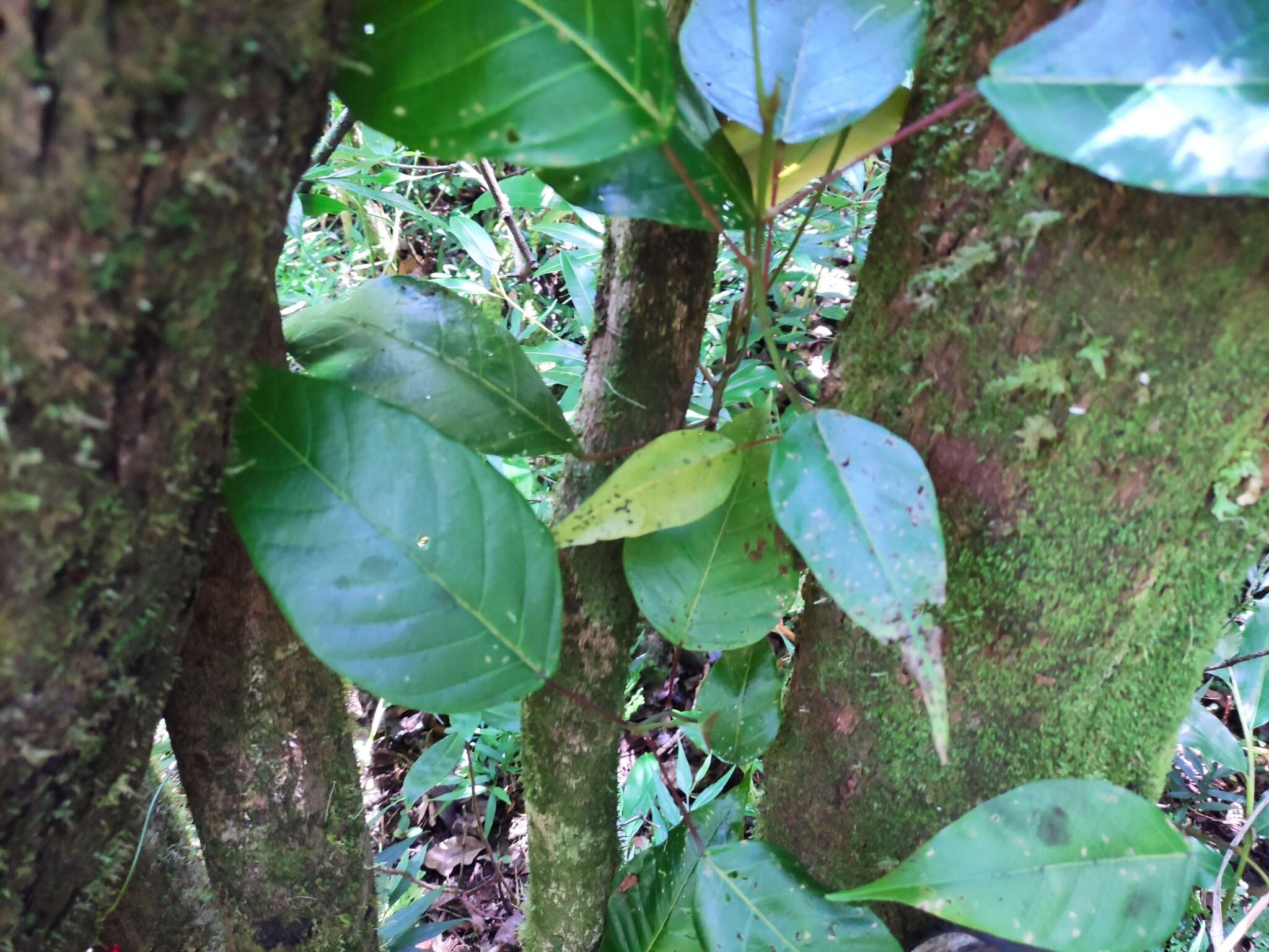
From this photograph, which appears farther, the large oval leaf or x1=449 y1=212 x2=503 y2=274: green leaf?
x1=449 y1=212 x2=503 y2=274: green leaf

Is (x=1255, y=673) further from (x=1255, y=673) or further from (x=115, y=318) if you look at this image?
(x=115, y=318)

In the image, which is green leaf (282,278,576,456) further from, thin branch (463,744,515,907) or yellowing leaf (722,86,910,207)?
thin branch (463,744,515,907)

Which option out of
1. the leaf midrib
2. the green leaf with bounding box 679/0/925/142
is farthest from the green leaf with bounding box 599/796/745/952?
the green leaf with bounding box 679/0/925/142

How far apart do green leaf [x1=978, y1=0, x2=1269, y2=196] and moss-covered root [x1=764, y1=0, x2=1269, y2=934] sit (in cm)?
6

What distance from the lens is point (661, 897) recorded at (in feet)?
2.83

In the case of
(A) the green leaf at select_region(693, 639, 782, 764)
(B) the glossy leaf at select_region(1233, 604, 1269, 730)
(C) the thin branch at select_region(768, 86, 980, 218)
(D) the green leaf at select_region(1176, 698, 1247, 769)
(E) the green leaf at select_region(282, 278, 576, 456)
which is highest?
(C) the thin branch at select_region(768, 86, 980, 218)

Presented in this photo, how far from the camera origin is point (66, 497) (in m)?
0.35

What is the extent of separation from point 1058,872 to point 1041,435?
315 mm

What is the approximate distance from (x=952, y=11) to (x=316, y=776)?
0.84 m

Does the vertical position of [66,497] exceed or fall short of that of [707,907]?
it exceeds it

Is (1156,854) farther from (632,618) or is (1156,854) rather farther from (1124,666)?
(632,618)

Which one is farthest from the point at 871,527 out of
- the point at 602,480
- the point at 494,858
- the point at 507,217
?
the point at 494,858

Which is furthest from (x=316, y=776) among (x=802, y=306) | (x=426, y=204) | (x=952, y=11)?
(x=426, y=204)

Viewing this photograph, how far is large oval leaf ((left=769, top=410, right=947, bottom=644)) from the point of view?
0.44 metres
